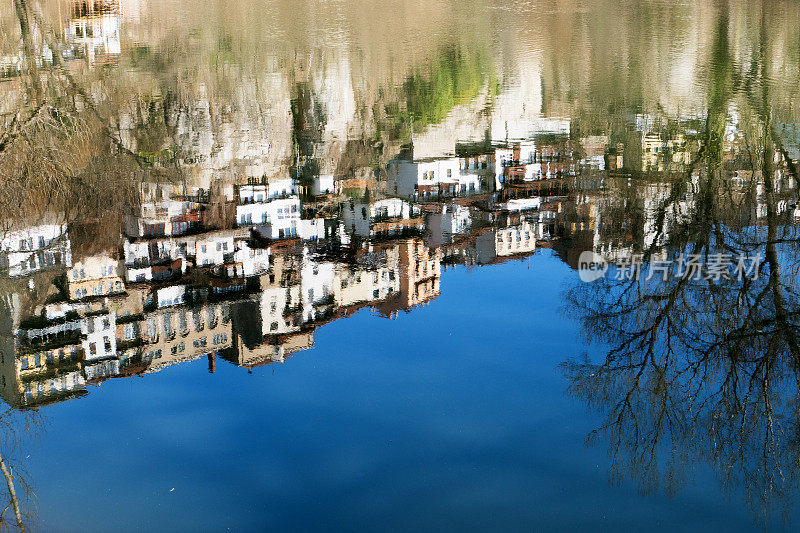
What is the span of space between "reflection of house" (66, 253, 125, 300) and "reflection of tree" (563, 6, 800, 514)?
213 inches

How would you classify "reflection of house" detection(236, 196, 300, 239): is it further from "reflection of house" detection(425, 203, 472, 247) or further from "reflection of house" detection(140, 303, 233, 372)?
"reflection of house" detection(140, 303, 233, 372)

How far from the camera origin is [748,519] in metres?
7.31

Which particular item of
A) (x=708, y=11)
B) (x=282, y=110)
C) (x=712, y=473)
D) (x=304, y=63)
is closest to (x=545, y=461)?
(x=712, y=473)

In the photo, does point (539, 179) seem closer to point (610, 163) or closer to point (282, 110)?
point (610, 163)

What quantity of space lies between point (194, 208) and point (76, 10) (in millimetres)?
24560

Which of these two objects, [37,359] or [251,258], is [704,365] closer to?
[251,258]

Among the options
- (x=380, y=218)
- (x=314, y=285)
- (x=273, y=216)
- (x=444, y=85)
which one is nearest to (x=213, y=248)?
(x=273, y=216)

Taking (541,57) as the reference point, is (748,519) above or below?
below

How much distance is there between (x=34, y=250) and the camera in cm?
1191

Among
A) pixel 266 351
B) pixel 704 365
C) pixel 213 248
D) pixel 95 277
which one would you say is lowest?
pixel 704 365

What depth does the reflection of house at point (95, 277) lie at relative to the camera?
434 inches

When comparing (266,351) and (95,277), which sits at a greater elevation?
(95,277)

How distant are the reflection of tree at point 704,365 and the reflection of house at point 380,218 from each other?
297 cm

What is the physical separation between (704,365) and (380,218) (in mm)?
5402
